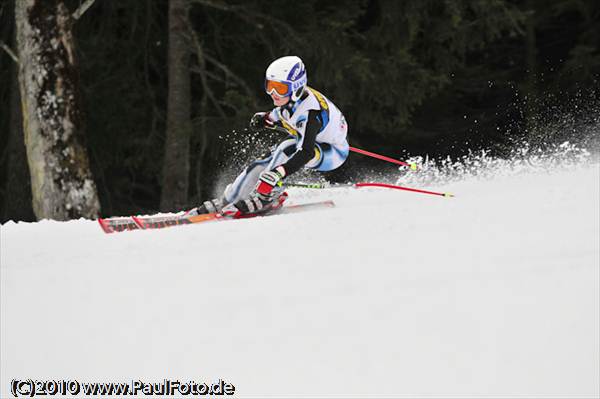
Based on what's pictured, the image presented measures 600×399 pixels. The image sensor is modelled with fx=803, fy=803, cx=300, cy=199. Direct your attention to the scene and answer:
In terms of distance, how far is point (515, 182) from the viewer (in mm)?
7168

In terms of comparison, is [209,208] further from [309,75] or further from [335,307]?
[309,75]

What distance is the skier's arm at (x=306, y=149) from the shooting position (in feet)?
21.9

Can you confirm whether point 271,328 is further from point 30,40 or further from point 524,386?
point 30,40

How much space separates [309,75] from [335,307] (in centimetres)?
854

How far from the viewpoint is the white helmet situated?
260 inches

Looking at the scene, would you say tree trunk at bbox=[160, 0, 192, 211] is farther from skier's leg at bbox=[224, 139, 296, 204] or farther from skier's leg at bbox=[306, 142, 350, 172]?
skier's leg at bbox=[306, 142, 350, 172]

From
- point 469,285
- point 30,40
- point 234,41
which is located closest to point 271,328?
point 469,285

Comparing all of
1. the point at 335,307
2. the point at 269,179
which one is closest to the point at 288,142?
the point at 269,179

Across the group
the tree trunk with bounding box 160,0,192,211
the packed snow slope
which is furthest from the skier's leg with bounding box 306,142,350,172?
the tree trunk with bounding box 160,0,192,211

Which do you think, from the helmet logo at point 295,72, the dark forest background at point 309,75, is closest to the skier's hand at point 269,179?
the helmet logo at point 295,72

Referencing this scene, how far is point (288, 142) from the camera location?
23.2 ft

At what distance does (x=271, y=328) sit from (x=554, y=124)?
6.26m

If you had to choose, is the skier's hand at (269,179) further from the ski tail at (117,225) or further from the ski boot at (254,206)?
the ski tail at (117,225)

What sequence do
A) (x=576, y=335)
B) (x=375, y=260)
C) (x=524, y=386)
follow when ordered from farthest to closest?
(x=375, y=260), (x=576, y=335), (x=524, y=386)
